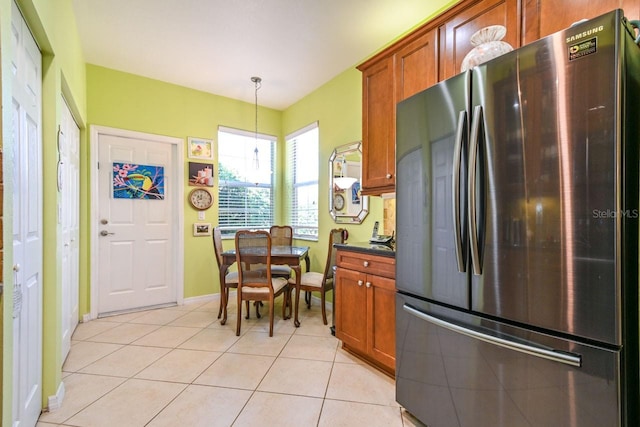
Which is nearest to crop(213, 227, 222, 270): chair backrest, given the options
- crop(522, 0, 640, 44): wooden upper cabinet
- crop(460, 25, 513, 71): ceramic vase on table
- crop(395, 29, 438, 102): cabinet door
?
crop(395, 29, 438, 102): cabinet door

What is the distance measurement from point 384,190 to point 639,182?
4.87 ft

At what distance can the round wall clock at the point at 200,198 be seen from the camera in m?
3.83

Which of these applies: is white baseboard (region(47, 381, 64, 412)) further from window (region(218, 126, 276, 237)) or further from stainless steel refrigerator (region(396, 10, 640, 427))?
window (region(218, 126, 276, 237))

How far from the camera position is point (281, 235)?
4.10 meters

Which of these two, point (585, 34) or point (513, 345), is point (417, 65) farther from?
point (513, 345)

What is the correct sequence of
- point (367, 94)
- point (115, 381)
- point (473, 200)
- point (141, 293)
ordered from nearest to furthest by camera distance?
1. point (473, 200)
2. point (115, 381)
3. point (367, 94)
4. point (141, 293)

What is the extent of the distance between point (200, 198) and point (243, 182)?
0.71m

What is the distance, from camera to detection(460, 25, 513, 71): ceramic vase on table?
1.45m

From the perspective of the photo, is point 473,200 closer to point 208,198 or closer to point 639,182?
point 639,182

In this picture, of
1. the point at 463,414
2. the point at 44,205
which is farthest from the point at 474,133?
the point at 44,205

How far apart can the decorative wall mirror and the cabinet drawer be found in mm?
876

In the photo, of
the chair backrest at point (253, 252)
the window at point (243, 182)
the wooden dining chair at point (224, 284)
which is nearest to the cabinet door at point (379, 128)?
the chair backrest at point (253, 252)

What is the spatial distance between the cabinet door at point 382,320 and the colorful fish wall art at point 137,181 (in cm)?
296

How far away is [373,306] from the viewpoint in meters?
2.13
